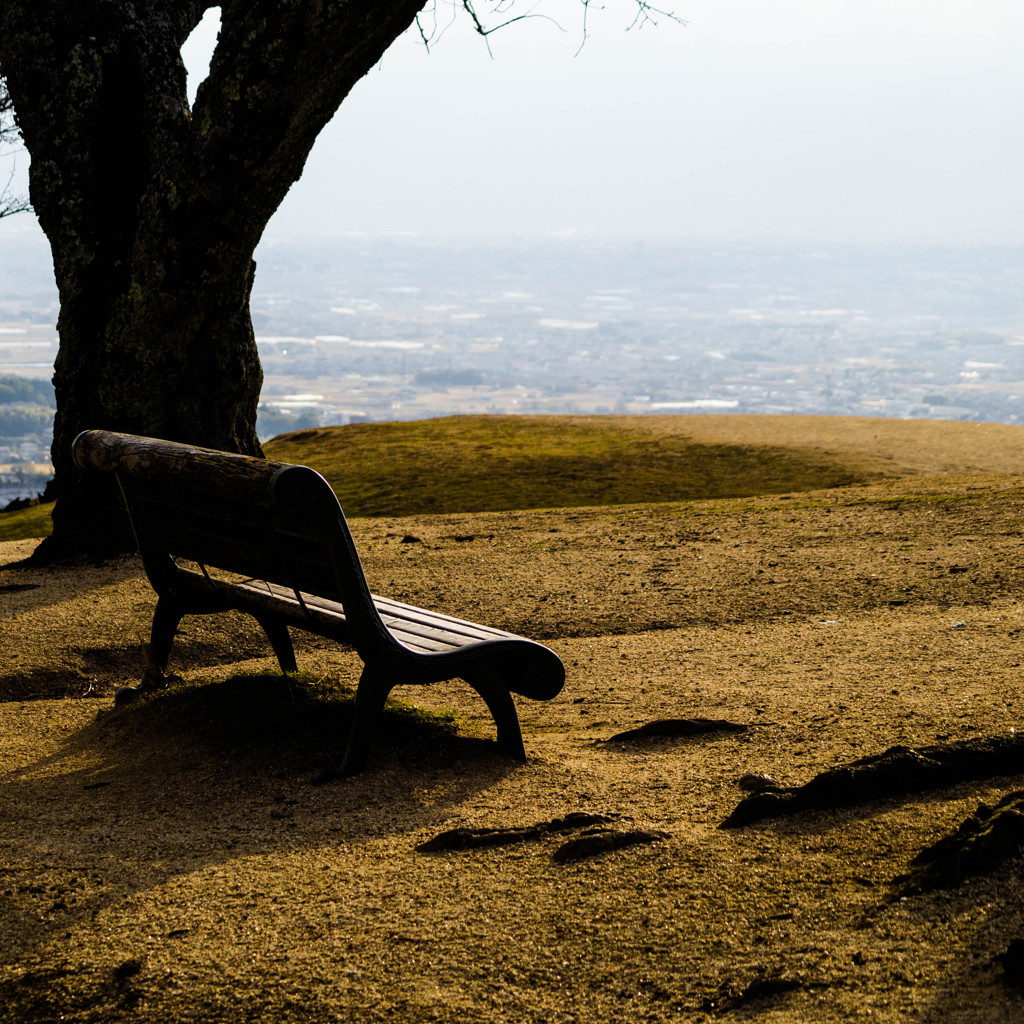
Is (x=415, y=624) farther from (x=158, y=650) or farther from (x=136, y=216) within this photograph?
(x=136, y=216)

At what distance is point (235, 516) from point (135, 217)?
19.9 feet

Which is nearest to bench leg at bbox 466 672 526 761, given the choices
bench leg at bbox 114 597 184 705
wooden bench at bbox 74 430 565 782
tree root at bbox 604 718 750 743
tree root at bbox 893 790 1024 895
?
wooden bench at bbox 74 430 565 782

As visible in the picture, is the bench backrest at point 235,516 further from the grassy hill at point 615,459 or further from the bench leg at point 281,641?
the grassy hill at point 615,459

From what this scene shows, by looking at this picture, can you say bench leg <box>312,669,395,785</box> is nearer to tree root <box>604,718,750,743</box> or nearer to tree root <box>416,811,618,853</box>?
tree root <box>416,811,618,853</box>

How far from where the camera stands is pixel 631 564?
920 cm

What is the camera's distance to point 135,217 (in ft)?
31.6

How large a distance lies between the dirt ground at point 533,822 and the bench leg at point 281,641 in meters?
0.41

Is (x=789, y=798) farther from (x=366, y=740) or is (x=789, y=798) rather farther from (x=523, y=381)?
(x=523, y=381)

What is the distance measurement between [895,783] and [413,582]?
5.47m

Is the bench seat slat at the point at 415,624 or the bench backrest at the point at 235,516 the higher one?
the bench backrest at the point at 235,516

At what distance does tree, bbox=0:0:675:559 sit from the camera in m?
8.70

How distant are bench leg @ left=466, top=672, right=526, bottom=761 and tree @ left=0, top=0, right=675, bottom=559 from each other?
554 centimetres

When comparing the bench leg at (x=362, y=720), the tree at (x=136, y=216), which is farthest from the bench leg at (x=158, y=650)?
the tree at (x=136, y=216)

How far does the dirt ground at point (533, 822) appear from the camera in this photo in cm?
272
